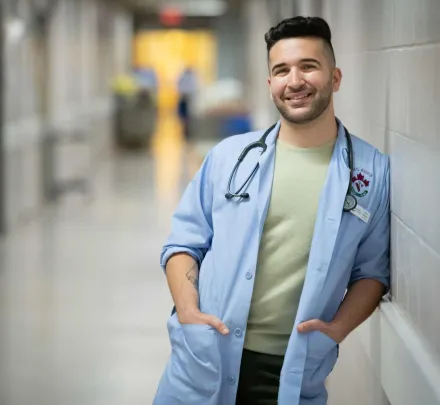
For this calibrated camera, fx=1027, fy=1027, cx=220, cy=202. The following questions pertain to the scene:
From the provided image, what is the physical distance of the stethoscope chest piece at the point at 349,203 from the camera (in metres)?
2.54

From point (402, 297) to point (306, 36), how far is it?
73cm

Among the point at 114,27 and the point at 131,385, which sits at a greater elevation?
the point at 114,27

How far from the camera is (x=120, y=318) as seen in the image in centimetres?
A: 695

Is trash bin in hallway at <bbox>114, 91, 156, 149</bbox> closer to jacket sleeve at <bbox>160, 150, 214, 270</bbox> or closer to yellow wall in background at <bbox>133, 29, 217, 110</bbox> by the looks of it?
yellow wall in background at <bbox>133, 29, 217, 110</bbox>

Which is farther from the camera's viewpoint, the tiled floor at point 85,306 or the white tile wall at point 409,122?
the tiled floor at point 85,306

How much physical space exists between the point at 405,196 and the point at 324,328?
1.30ft

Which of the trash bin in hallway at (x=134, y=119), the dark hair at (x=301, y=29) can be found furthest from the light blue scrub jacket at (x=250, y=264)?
the trash bin in hallway at (x=134, y=119)

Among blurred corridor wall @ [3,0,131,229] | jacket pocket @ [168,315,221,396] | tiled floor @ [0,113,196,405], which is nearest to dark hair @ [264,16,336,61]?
jacket pocket @ [168,315,221,396]

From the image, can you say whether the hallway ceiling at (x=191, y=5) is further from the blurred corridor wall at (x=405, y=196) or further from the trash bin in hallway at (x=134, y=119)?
the blurred corridor wall at (x=405, y=196)

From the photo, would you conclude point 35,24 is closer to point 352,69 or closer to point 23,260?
point 23,260

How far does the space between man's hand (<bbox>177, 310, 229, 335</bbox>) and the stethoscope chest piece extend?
0.42m

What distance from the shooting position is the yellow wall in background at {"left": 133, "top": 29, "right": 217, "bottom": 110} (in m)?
39.2

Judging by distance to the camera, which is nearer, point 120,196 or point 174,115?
point 120,196

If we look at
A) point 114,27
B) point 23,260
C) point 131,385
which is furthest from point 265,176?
point 114,27
